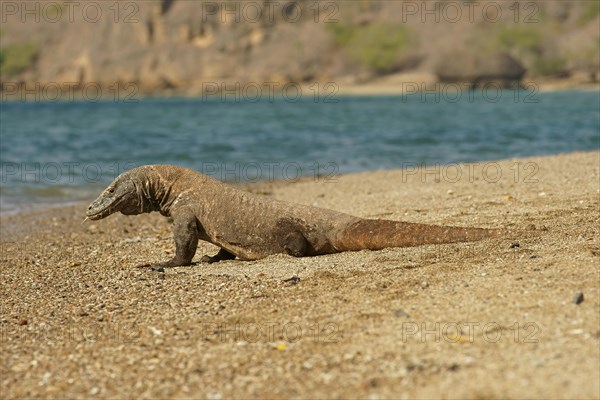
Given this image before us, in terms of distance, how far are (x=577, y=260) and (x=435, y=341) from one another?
6.92 ft

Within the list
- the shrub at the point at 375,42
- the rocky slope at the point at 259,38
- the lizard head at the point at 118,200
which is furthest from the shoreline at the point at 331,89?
the lizard head at the point at 118,200

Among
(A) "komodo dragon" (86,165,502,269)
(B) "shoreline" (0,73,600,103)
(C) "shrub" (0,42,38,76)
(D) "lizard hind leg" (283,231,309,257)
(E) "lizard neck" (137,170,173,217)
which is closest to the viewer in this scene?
(A) "komodo dragon" (86,165,502,269)

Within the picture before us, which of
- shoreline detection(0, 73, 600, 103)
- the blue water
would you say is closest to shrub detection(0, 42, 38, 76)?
shoreline detection(0, 73, 600, 103)

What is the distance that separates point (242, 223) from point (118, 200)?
139 centimetres

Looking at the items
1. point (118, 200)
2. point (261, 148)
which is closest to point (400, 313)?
point (118, 200)

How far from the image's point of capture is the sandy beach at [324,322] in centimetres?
498

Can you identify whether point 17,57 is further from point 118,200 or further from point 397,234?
point 397,234

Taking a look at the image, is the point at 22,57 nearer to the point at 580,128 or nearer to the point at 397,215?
the point at 580,128

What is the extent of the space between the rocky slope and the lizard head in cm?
9638

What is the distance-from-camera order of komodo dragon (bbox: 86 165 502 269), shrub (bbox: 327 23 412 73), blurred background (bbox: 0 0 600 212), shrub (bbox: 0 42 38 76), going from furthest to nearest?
shrub (bbox: 0 42 38 76) → shrub (bbox: 327 23 412 73) → blurred background (bbox: 0 0 600 212) → komodo dragon (bbox: 86 165 502 269)

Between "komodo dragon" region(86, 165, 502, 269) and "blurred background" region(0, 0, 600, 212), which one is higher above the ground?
"blurred background" region(0, 0, 600, 212)

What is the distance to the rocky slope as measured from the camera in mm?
115000

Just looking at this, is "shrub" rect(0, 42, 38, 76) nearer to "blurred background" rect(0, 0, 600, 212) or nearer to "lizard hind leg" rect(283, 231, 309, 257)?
"blurred background" rect(0, 0, 600, 212)

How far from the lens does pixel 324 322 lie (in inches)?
237
